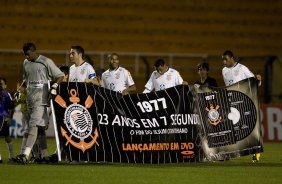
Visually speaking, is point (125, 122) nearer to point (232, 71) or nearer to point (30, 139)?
point (30, 139)

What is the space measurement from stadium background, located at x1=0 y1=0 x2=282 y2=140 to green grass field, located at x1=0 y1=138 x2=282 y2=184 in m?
11.3

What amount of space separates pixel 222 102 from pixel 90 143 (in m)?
2.46

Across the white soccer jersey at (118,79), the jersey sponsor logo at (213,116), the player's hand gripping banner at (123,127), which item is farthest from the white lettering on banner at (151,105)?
the white soccer jersey at (118,79)

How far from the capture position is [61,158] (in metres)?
13.4

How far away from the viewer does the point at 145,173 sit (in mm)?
11922

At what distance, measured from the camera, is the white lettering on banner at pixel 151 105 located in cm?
1369

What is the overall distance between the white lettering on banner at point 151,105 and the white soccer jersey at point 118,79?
2.66 meters

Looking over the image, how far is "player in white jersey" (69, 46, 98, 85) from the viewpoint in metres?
14.5

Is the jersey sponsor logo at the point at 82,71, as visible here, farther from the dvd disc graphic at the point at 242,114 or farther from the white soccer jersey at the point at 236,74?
the white soccer jersey at the point at 236,74

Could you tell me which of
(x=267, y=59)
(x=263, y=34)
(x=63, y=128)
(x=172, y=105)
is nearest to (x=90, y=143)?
(x=63, y=128)

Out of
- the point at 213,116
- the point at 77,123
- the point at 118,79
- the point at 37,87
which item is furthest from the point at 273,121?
the point at 37,87

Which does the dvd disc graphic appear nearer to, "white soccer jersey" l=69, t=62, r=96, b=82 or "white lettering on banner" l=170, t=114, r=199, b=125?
"white lettering on banner" l=170, t=114, r=199, b=125

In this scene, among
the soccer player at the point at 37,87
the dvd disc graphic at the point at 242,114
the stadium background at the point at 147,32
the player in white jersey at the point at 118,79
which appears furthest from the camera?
the stadium background at the point at 147,32

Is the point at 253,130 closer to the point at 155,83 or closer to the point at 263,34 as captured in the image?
the point at 155,83
